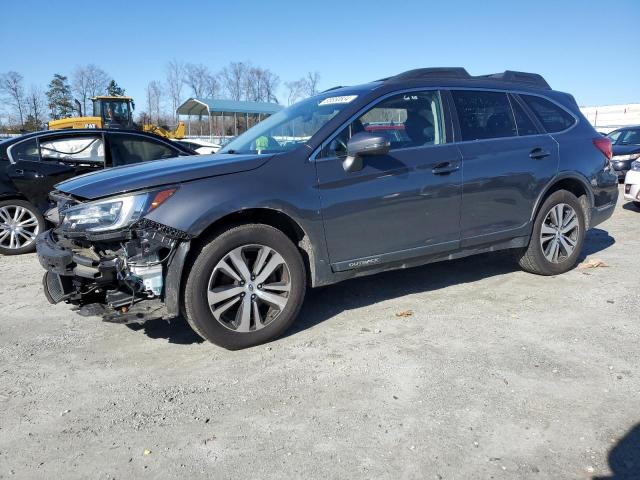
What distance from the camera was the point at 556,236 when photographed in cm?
512

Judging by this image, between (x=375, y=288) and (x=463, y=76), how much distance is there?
2.09 m

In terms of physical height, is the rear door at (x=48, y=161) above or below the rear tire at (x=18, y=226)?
above

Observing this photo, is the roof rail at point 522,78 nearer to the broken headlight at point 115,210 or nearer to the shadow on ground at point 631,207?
the broken headlight at point 115,210

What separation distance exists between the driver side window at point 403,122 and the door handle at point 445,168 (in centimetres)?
20

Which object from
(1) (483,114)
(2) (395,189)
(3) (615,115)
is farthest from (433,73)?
(3) (615,115)

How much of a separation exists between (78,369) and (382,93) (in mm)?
2966

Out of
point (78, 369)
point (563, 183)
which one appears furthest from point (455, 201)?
point (78, 369)

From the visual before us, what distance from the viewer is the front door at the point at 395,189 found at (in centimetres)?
378

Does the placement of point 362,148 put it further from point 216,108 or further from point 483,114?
point 216,108

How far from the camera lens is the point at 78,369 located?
3.37m

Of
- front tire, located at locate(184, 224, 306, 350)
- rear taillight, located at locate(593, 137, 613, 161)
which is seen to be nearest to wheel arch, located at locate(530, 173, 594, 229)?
rear taillight, located at locate(593, 137, 613, 161)

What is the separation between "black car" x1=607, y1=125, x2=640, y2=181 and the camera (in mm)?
13135

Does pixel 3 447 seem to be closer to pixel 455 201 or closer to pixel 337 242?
pixel 337 242

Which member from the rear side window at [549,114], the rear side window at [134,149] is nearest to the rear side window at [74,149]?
the rear side window at [134,149]
